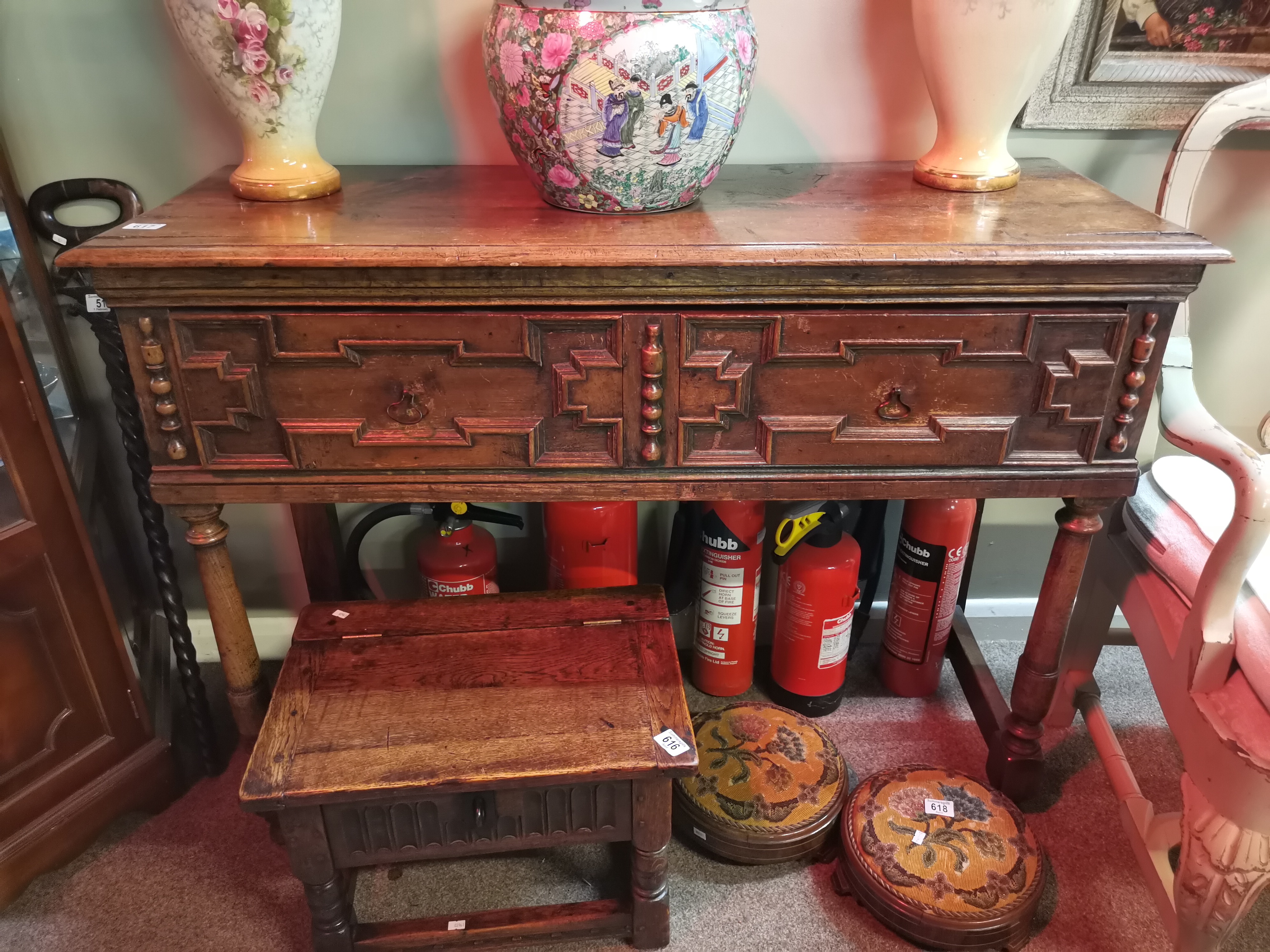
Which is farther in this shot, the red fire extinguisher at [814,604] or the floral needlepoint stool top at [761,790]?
the red fire extinguisher at [814,604]

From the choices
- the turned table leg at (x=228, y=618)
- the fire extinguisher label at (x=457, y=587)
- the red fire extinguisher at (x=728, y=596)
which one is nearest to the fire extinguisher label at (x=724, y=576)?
the red fire extinguisher at (x=728, y=596)

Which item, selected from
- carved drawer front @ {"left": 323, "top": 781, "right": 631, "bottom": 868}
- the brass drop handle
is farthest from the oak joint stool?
the brass drop handle

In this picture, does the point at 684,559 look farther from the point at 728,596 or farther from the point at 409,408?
the point at 409,408

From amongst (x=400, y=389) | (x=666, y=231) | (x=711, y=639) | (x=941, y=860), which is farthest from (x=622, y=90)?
(x=941, y=860)

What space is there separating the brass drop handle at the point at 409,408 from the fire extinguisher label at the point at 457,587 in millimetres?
491

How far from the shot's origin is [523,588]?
1.65 m

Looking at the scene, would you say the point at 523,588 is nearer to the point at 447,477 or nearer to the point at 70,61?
the point at 447,477

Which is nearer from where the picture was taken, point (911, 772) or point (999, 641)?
point (911, 772)

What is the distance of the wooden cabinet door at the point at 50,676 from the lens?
114 centimetres

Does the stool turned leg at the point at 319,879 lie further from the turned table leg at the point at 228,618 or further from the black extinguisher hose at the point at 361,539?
the black extinguisher hose at the point at 361,539

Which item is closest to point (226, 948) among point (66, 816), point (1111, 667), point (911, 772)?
point (66, 816)

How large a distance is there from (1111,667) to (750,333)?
114 cm

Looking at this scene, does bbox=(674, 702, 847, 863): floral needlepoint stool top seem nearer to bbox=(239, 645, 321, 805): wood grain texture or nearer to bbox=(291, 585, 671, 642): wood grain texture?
bbox=(291, 585, 671, 642): wood grain texture

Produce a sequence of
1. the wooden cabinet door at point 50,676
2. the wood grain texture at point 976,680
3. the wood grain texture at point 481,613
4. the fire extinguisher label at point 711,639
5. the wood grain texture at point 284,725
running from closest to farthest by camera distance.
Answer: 1. the wood grain texture at point 284,725
2. the wooden cabinet door at point 50,676
3. the wood grain texture at point 481,613
4. the wood grain texture at point 976,680
5. the fire extinguisher label at point 711,639
